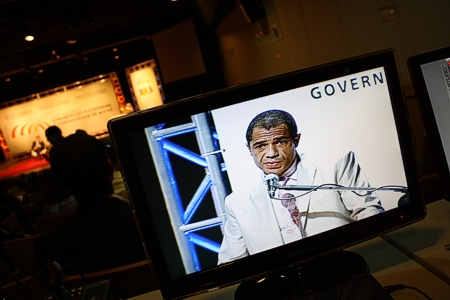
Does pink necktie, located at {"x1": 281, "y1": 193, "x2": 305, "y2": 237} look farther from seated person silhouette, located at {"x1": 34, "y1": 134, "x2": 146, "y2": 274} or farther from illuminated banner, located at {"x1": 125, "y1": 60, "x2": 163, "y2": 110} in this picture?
illuminated banner, located at {"x1": 125, "y1": 60, "x2": 163, "y2": 110}

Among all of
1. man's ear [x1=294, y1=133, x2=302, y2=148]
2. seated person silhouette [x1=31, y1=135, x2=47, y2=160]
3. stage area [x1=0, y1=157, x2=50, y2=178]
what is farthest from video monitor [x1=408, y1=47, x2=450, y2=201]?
seated person silhouette [x1=31, y1=135, x2=47, y2=160]

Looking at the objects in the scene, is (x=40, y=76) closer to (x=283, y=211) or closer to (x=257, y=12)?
(x=257, y=12)

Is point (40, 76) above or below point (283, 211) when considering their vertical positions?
above

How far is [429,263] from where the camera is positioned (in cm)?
86

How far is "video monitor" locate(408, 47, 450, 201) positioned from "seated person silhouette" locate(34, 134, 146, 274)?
1010 millimetres

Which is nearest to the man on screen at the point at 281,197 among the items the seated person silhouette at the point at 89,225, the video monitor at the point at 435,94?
the video monitor at the point at 435,94

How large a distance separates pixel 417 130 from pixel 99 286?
3.20m

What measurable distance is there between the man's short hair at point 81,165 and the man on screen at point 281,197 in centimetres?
85

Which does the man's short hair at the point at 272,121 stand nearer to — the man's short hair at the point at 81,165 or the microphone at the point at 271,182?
the microphone at the point at 271,182

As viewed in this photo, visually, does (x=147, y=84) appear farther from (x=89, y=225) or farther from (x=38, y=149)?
(x=89, y=225)

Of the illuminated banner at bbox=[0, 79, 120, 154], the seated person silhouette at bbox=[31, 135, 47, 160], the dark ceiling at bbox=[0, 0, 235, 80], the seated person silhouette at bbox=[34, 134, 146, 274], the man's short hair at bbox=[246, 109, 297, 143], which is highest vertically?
the dark ceiling at bbox=[0, 0, 235, 80]

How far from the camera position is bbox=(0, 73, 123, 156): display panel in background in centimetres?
1035

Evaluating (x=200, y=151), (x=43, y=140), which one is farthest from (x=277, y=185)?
(x=43, y=140)

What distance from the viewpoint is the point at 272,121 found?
0.79 metres
